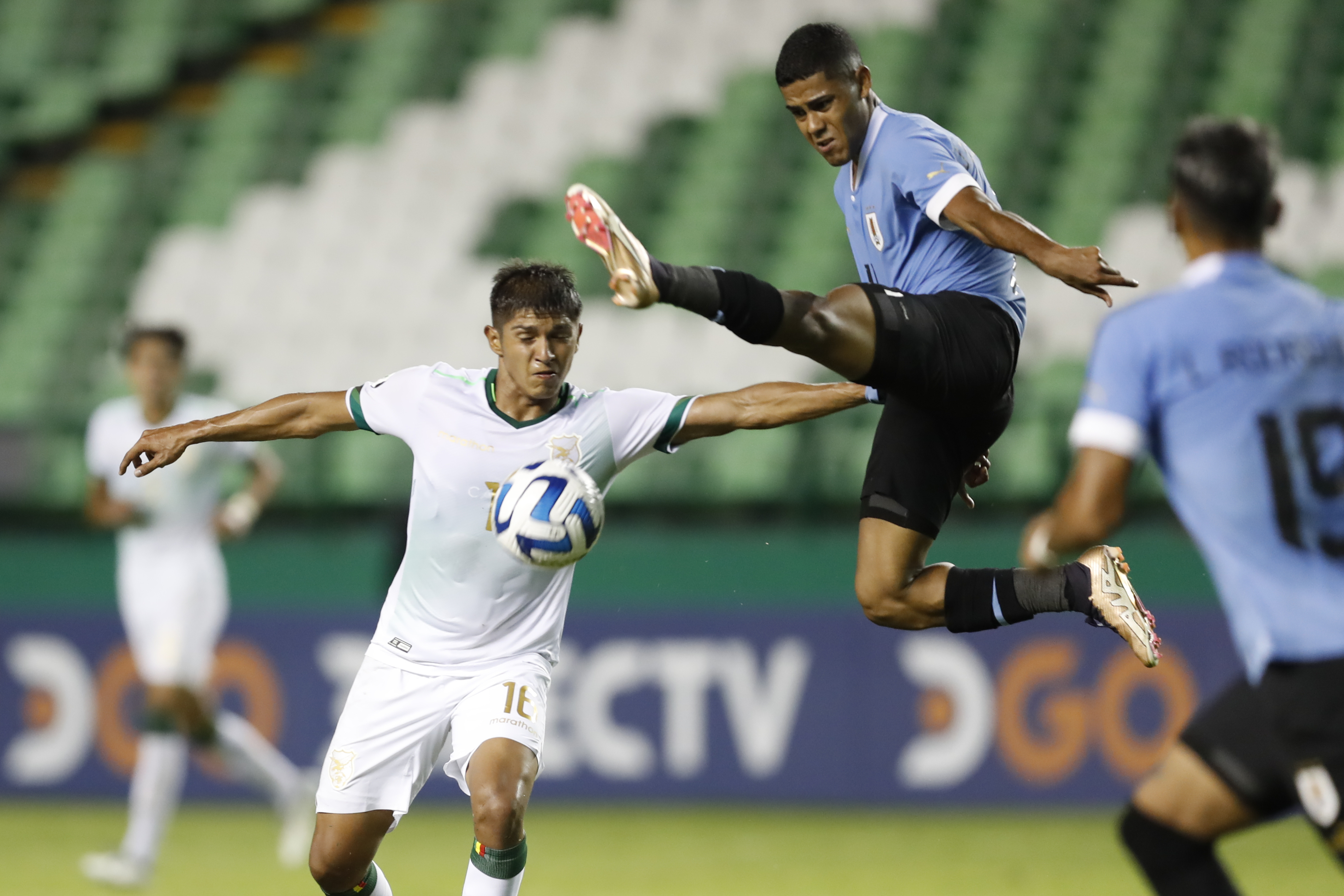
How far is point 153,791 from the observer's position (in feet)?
27.5

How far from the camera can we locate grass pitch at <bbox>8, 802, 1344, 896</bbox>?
7.97 meters

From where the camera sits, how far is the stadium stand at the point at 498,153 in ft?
41.9

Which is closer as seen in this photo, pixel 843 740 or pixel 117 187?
pixel 843 740

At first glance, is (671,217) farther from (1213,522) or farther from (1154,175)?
(1213,522)

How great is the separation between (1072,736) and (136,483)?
589 cm

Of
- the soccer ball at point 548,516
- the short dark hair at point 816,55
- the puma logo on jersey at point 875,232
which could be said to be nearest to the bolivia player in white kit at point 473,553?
the soccer ball at point 548,516

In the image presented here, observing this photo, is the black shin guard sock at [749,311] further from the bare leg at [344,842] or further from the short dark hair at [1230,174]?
the bare leg at [344,842]

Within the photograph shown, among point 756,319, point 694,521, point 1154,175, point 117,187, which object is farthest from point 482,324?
point 756,319

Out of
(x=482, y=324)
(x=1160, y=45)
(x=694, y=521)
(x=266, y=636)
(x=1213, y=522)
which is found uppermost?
(x=1160, y=45)

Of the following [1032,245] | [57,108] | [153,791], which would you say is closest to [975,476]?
[1032,245]

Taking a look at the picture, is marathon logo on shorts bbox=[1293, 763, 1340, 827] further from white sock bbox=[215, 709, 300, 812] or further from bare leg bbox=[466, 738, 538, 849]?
white sock bbox=[215, 709, 300, 812]

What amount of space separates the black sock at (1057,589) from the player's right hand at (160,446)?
2.81 m

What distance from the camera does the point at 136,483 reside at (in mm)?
9070

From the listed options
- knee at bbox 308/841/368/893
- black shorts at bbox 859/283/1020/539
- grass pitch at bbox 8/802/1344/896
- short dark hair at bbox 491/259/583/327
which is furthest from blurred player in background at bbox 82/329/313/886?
black shorts at bbox 859/283/1020/539
